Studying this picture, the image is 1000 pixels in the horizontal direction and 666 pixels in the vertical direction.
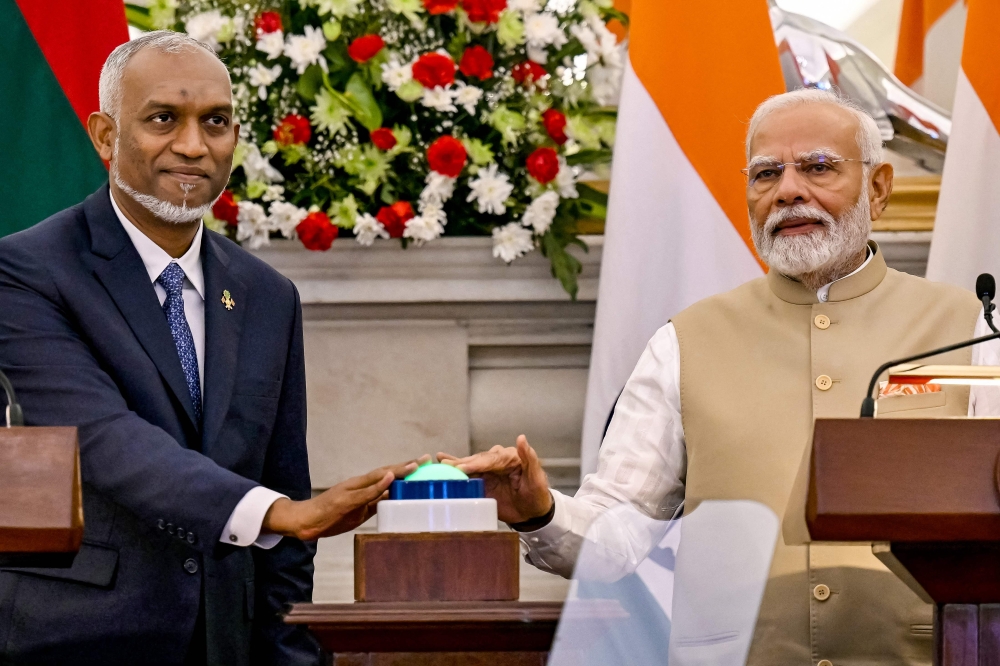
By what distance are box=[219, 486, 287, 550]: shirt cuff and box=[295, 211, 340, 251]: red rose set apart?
40.1 inches

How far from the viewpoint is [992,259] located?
2980 mm

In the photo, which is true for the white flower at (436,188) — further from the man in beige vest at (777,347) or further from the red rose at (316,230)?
the man in beige vest at (777,347)

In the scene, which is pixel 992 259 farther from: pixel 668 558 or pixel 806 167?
pixel 668 558

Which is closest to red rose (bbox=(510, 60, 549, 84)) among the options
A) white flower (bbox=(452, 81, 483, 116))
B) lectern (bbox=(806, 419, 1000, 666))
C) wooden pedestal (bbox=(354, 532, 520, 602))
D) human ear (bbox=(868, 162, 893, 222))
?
white flower (bbox=(452, 81, 483, 116))

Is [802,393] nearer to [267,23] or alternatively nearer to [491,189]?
[491,189]

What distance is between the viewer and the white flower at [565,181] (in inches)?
121

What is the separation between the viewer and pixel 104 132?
2.44m

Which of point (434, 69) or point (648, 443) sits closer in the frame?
point (648, 443)

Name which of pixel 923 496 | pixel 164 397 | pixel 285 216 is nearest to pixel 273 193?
pixel 285 216

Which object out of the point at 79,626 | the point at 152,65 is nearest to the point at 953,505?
the point at 79,626

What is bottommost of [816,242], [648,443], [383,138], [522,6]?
[648,443]

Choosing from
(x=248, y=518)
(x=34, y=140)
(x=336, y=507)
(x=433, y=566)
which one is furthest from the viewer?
(x=34, y=140)

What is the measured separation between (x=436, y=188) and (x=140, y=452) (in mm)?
1116

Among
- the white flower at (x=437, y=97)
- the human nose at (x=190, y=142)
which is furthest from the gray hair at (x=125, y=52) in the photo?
the white flower at (x=437, y=97)
